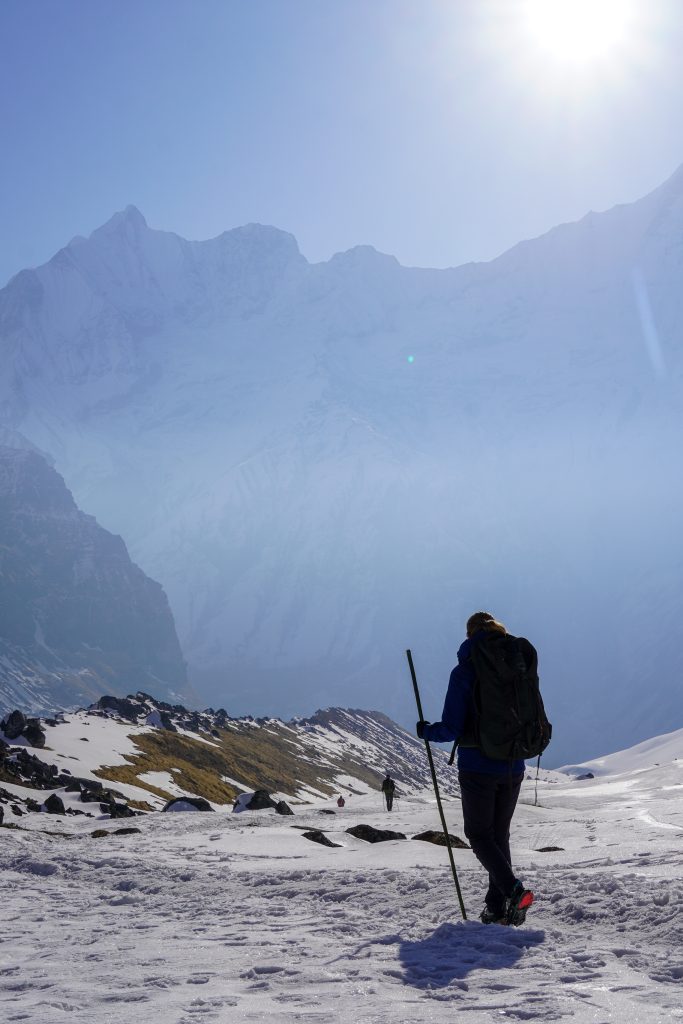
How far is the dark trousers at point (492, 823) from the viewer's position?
7.14m

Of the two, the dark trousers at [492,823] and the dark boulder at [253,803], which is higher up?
the dark boulder at [253,803]

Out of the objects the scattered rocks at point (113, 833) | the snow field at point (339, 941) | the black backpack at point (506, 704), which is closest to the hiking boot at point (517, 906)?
the snow field at point (339, 941)

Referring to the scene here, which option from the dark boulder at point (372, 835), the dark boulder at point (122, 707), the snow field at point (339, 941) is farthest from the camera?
the dark boulder at point (122, 707)

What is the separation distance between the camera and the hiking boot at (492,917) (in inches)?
275

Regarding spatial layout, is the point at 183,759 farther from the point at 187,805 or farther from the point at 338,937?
Result: the point at 338,937

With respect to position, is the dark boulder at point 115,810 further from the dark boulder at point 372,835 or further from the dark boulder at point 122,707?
the dark boulder at point 122,707

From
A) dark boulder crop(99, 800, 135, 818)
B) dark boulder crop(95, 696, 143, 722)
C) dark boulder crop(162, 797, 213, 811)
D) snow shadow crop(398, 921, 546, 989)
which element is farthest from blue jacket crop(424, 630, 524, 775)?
dark boulder crop(95, 696, 143, 722)

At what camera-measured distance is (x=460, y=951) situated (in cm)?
624

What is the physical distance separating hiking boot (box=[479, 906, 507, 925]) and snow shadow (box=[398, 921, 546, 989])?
5.3 inches

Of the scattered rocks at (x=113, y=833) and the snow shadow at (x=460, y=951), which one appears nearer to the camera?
the snow shadow at (x=460, y=951)

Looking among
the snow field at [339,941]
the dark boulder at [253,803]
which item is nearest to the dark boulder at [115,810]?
the dark boulder at [253,803]

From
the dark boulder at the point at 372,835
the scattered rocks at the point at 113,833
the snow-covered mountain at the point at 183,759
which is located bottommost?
the dark boulder at the point at 372,835

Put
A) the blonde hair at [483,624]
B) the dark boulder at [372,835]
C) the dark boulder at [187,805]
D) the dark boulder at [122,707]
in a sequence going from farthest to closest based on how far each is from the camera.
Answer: the dark boulder at [122,707] → the dark boulder at [187,805] → the dark boulder at [372,835] → the blonde hair at [483,624]

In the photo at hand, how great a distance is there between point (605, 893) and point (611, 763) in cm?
12675
